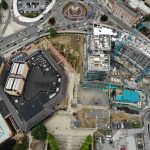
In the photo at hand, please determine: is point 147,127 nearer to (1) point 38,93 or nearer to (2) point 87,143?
(2) point 87,143

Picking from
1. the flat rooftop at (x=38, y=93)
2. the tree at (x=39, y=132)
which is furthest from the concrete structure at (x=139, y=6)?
the tree at (x=39, y=132)

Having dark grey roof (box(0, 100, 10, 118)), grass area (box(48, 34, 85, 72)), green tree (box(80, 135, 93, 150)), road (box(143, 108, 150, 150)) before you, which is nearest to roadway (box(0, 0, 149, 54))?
grass area (box(48, 34, 85, 72))

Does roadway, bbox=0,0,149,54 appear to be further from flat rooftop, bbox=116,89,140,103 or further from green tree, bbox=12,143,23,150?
green tree, bbox=12,143,23,150

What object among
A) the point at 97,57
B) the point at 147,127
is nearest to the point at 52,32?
the point at 97,57

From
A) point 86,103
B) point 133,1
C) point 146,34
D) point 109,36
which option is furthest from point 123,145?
point 133,1

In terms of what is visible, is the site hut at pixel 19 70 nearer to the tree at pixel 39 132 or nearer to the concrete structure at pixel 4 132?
the concrete structure at pixel 4 132

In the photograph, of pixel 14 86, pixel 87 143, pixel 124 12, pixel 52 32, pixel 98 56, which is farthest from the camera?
pixel 124 12

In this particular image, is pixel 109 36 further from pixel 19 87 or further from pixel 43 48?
pixel 19 87
